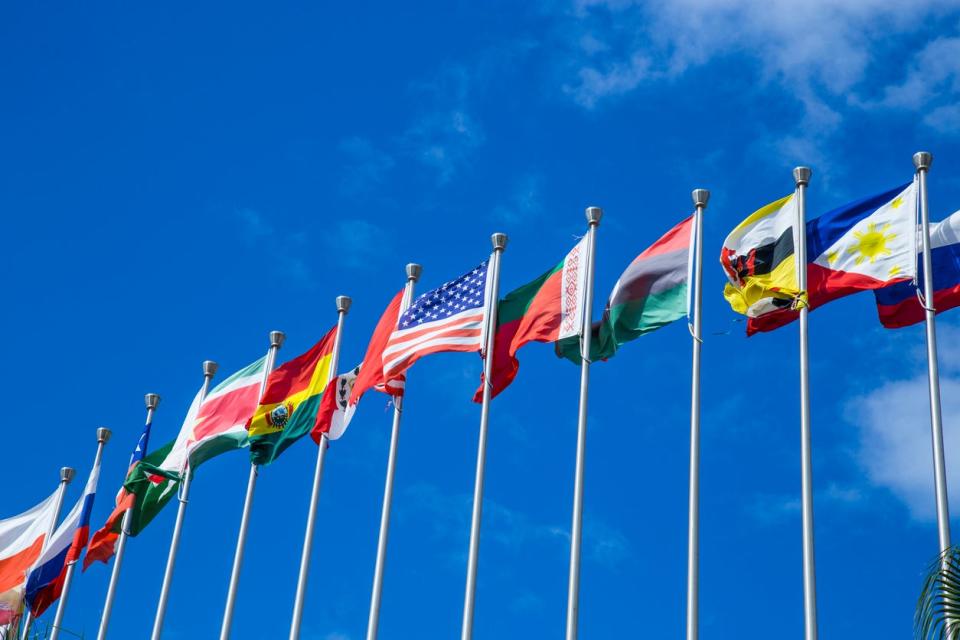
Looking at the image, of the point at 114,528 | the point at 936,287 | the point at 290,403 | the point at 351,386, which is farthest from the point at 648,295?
the point at 114,528

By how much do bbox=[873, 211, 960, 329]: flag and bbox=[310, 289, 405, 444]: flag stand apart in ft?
31.9

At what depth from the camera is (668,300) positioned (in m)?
26.3

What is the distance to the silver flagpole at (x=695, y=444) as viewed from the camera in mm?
21875

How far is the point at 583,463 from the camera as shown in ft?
81.9

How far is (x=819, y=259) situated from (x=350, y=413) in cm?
988

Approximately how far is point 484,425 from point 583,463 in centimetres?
238

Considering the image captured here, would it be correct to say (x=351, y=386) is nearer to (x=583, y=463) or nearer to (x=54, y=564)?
(x=583, y=463)

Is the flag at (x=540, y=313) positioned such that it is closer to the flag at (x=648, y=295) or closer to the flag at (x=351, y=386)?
the flag at (x=648, y=295)

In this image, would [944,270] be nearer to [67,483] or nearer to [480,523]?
[480,523]

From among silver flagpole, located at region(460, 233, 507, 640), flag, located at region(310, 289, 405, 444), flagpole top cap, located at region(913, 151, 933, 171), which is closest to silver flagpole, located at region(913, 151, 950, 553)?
flagpole top cap, located at region(913, 151, 933, 171)

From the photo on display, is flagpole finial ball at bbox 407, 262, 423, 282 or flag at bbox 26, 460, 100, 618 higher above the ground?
flagpole finial ball at bbox 407, 262, 423, 282

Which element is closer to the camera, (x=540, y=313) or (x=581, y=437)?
(x=581, y=437)

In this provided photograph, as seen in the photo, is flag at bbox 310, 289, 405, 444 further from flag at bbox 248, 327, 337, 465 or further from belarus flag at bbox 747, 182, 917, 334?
belarus flag at bbox 747, 182, 917, 334

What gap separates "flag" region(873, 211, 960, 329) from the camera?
24.5 m
